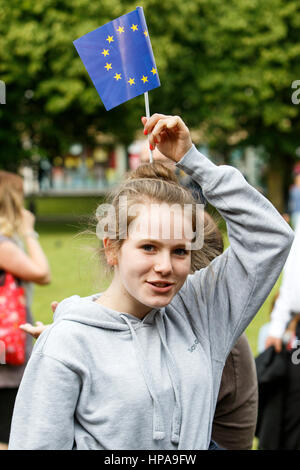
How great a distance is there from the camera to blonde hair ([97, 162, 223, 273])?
2053 mm

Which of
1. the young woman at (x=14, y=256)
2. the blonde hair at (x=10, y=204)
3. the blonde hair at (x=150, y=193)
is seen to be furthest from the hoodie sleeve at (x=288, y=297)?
the blonde hair at (x=150, y=193)

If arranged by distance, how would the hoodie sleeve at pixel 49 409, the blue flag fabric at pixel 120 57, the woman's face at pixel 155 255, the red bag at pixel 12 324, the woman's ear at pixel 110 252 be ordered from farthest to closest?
the red bag at pixel 12 324
the blue flag fabric at pixel 120 57
the woman's ear at pixel 110 252
the woman's face at pixel 155 255
the hoodie sleeve at pixel 49 409

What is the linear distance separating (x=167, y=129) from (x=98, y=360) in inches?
28.2

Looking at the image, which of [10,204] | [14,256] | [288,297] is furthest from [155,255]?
[10,204]

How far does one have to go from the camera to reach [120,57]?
7.29 feet

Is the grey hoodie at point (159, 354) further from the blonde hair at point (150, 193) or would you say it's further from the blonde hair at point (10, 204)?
the blonde hair at point (10, 204)

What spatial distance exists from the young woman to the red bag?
10cm

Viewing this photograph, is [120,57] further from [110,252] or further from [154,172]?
[110,252]

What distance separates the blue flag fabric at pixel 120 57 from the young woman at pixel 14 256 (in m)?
1.90

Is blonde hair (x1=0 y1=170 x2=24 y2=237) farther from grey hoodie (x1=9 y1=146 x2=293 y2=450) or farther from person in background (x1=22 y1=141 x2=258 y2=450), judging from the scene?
grey hoodie (x1=9 y1=146 x2=293 y2=450)

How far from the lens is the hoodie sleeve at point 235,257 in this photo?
2023 mm

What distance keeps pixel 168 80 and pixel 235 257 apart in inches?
843

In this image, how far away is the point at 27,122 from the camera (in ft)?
76.6
